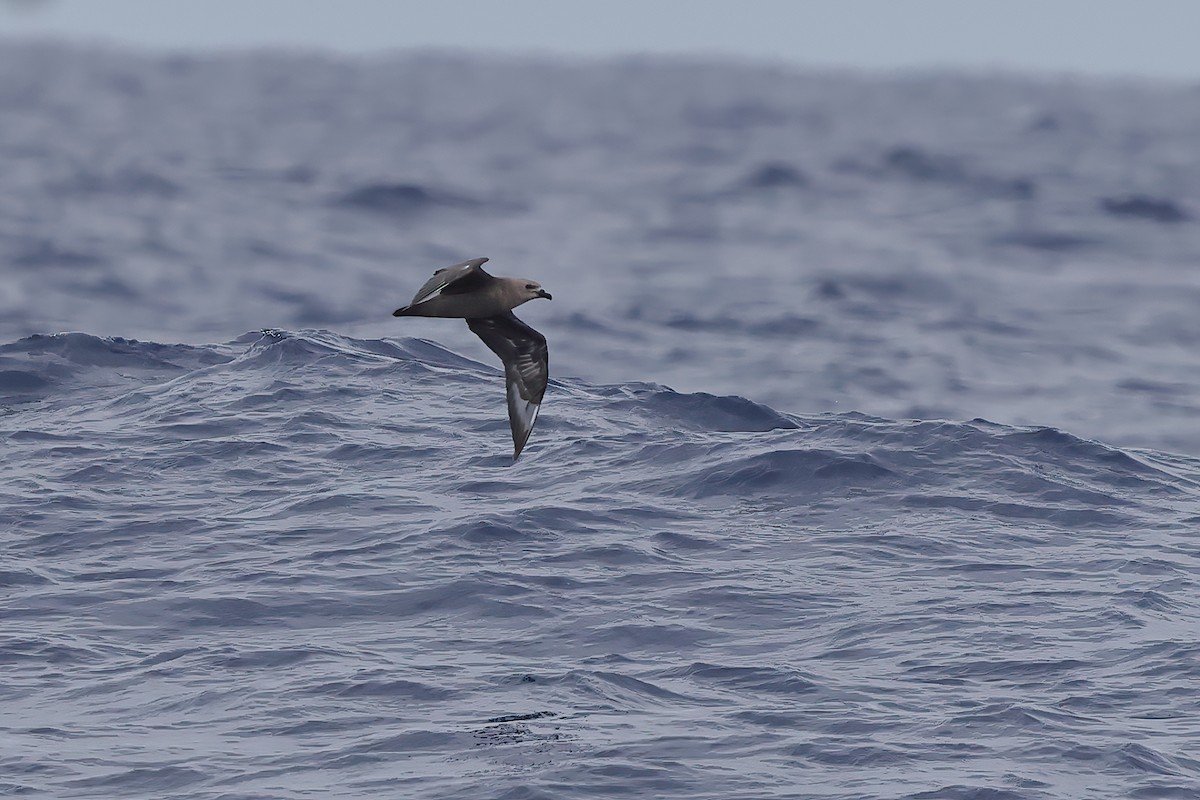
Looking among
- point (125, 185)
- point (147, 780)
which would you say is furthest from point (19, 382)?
point (125, 185)

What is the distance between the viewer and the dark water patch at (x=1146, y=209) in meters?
44.9

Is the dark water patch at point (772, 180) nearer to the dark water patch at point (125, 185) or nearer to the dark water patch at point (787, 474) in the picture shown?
the dark water patch at point (125, 185)

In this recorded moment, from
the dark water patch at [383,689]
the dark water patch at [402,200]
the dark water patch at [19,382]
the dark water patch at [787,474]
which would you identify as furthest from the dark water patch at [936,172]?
the dark water patch at [383,689]

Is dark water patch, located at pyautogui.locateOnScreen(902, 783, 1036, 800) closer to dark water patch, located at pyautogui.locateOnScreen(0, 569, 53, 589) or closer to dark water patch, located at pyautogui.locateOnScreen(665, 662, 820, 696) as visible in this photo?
dark water patch, located at pyautogui.locateOnScreen(665, 662, 820, 696)

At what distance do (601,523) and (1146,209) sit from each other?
1309 inches

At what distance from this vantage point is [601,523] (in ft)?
53.8

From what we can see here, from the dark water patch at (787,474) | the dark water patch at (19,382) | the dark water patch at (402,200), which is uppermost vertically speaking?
the dark water patch at (402,200)

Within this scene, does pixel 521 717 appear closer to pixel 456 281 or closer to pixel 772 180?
pixel 456 281

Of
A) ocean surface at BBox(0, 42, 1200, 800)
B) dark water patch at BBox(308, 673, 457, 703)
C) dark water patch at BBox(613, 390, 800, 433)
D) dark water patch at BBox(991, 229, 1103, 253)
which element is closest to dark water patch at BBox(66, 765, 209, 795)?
ocean surface at BBox(0, 42, 1200, 800)

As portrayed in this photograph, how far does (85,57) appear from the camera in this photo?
438 feet

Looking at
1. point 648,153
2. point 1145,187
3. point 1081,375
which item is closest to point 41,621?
point 1081,375

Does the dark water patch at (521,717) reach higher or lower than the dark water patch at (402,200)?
lower

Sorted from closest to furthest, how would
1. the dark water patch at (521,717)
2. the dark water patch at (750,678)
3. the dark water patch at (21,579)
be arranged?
the dark water patch at (521,717), the dark water patch at (750,678), the dark water patch at (21,579)

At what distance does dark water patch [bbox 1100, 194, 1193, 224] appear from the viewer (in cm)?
4494
